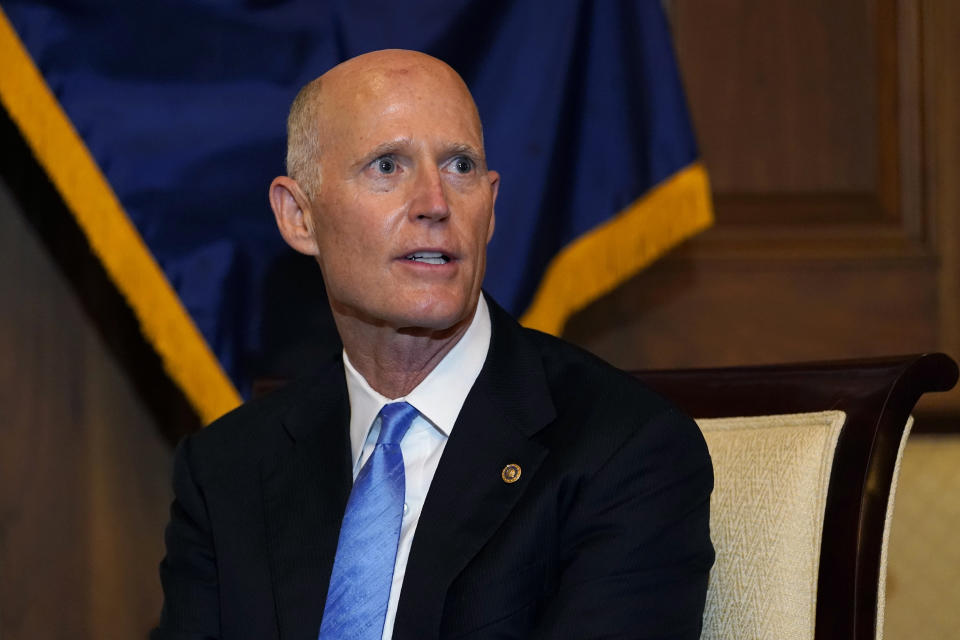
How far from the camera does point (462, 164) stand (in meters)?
1.63

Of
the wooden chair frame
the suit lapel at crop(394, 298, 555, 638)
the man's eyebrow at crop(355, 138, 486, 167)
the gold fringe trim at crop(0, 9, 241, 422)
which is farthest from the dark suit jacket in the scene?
the gold fringe trim at crop(0, 9, 241, 422)

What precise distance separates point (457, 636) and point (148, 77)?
4.46 feet

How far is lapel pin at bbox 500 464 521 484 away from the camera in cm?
147

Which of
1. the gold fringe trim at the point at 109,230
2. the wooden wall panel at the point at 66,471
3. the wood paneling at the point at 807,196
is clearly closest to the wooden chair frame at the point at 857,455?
the wood paneling at the point at 807,196

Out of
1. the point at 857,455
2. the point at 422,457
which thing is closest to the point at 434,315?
the point at 422,457

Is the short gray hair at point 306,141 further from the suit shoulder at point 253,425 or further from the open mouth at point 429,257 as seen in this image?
the suit shoulder at point 253,425

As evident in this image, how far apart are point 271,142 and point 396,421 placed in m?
0.88

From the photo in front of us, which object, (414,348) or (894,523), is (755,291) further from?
(414,348)

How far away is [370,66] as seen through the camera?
1.62 metres

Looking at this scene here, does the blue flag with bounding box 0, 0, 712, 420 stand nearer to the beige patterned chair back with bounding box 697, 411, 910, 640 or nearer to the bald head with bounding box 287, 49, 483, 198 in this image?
the bald head with bounding box 287, 49, 483, 198

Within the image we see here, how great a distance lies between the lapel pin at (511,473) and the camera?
147 centimetres

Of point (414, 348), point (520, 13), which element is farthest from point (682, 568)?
point (520, 13)

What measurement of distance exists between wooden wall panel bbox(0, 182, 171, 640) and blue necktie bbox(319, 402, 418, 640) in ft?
3.90

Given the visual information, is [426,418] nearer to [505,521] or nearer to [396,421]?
[396,421]
